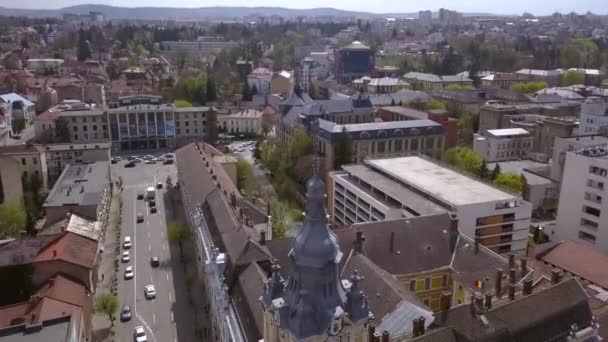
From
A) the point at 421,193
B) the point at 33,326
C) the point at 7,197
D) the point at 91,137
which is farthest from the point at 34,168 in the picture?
the point at 421,193

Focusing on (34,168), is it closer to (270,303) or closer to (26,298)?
(26,298)

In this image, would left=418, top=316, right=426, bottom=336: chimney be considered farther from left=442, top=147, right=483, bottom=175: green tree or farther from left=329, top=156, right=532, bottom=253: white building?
left=442, top=147, right=483, bottom=175: green tree

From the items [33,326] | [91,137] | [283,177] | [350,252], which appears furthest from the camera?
[91,137]

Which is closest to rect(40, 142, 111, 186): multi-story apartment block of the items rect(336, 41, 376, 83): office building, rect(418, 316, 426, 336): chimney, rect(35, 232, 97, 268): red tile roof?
rect(35, 232, 97, 268): red tile roof

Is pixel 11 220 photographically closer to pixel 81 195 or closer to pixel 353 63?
pixel 81 195

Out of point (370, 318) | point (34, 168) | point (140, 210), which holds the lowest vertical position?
point (140, 210)

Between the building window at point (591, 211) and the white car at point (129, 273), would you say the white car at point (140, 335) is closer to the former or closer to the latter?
the white car at point (129, 273)
